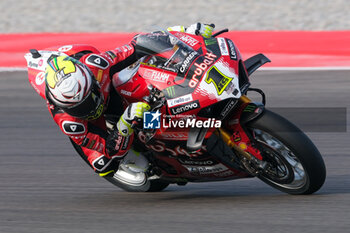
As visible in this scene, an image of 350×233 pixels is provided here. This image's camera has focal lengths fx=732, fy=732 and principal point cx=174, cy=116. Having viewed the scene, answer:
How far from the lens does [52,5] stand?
1525cm

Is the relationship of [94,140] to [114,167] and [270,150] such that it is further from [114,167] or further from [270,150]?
[270,150]

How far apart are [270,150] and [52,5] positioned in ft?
36.4

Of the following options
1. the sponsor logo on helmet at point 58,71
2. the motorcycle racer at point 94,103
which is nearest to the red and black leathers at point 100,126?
the motorcycle racer at point 94,103

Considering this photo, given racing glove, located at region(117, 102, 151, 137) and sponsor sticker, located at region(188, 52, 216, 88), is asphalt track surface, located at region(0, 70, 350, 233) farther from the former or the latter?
sponsor sticker, located at region(188, 52, 216, 88)

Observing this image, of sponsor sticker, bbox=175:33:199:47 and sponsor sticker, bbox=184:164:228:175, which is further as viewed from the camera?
sponsor sticker, bbox=184:164:228:175

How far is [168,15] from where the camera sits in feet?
45.4

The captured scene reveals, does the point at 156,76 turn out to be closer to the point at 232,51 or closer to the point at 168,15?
the point at 232,51

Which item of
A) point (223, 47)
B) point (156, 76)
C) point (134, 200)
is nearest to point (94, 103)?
point (156, 76)

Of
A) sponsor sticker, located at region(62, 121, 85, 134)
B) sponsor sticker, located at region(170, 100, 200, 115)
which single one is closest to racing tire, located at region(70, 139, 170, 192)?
sponsor sticker, located at region(62, 121, 85, 134)

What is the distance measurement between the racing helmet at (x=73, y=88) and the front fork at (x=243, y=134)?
2.86ft

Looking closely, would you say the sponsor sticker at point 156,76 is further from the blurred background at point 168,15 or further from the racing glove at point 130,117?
the blurred background at point 168,15

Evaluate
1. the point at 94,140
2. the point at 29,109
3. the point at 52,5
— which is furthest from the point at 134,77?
the point at 52,5

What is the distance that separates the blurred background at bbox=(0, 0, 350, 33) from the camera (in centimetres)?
1264

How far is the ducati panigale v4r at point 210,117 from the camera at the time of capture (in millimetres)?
4723
